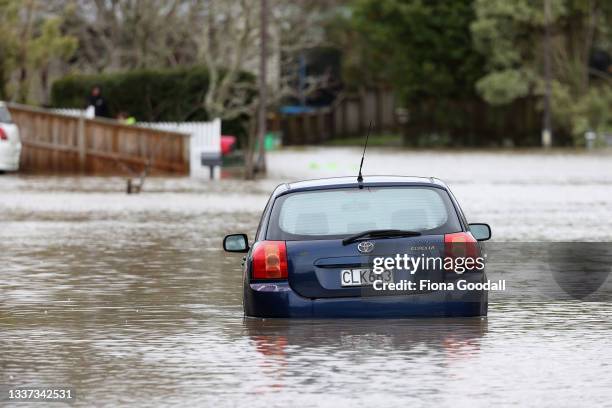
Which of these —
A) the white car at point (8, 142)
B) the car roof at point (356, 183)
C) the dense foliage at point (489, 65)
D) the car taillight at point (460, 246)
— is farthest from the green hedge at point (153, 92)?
the car taillight at point (460, 246)

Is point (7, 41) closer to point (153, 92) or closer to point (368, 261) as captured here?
point (153, 92)

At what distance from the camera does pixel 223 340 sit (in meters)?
12.5

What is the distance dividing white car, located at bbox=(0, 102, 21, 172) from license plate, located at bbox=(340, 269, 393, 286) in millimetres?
28644

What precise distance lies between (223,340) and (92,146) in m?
32.7

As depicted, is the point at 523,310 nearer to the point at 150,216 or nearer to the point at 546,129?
the point at 150,216

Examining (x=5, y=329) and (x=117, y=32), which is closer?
(x=5, y=329)

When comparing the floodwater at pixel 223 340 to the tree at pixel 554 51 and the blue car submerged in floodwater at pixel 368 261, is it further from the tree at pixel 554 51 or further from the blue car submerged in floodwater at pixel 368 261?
the tree at pixel 554 51

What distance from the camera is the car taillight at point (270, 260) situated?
40.1 ft

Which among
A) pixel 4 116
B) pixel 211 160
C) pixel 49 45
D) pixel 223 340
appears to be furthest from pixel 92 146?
pixel 223 340

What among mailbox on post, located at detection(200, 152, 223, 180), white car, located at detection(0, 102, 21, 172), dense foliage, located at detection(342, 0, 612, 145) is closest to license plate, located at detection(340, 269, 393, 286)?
white car, located at detection(0, 102, 21, 172)

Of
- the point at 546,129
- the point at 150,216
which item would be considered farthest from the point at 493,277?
the point at 546,129

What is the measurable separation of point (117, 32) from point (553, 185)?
28.2 m

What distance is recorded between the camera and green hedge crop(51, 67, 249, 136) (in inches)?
1927

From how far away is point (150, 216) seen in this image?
27938mm
